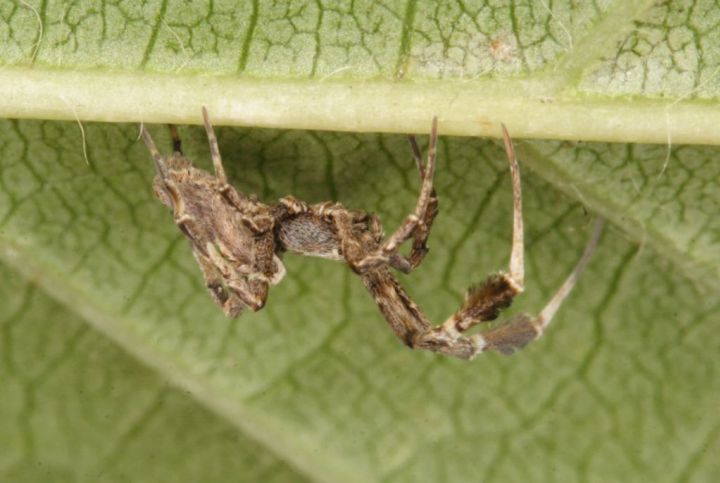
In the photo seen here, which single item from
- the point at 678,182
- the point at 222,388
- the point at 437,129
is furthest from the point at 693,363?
the point at 222,388

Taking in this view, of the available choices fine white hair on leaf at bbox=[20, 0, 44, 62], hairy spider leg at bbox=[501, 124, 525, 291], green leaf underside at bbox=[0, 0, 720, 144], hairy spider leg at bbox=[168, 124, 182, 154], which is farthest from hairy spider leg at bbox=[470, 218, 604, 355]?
fine white hair on leaf at bbox=[20, 0, 44, 62]

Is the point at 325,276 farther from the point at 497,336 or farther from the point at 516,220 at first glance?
the point at 516,220

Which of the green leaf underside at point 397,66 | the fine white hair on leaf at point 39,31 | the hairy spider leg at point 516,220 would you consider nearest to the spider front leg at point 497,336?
the hairy spider leg at point 516,220

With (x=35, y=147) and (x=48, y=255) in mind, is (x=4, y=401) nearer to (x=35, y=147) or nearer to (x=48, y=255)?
(x=48, y=255)

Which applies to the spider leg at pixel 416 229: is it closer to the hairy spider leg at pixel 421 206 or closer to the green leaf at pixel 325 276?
the hairy spider leg at pixel 421 206

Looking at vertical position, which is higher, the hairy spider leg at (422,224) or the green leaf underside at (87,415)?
the hairy spider leg at (422,224)

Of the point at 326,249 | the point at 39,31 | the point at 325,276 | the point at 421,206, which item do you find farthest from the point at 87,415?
the point at 421,206

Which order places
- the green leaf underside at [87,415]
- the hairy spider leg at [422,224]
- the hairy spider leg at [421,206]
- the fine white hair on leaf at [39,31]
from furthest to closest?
1. the green leaf underside at [87,415]
2. the hairy spider leg at [422,224]
3. the fine white hair on leaf at [39,31]
4. the hairy spider leg at [421,206]
